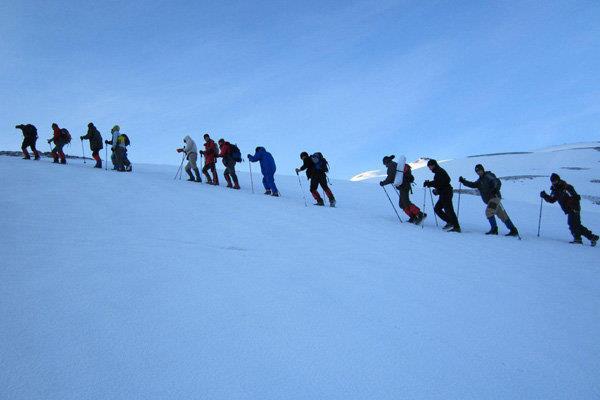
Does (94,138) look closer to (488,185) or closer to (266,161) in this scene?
(266,161)

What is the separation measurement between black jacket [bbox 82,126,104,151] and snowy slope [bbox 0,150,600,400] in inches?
282

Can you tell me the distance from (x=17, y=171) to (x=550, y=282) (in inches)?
469

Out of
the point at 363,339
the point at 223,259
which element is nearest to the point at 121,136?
the point at 223,259

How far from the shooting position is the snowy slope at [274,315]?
2055 mm

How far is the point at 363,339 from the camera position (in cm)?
256

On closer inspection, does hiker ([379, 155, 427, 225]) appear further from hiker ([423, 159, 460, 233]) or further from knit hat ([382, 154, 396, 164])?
hiker ([423, 159, 460, 233])

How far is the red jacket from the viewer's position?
38.1 ft

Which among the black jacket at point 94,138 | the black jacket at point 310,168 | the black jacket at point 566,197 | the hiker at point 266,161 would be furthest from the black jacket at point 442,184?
→ the black jacket at point 94,138

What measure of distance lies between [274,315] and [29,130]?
13.7 m

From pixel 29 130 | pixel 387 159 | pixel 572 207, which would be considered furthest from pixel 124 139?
pixel 572 207

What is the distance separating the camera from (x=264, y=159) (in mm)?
10922

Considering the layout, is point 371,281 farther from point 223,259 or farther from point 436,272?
point 223,259

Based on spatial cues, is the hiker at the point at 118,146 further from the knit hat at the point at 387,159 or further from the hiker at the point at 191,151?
the knit hat at the point at 387,159

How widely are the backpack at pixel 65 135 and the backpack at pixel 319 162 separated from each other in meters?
9.04
